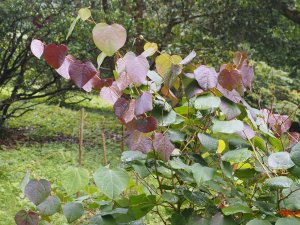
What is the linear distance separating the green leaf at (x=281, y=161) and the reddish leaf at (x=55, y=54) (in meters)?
0.46

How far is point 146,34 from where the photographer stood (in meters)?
7.90

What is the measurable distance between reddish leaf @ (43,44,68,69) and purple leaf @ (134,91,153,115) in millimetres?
176

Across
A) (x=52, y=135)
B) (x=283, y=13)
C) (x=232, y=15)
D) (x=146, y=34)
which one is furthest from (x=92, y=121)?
(x=283, y=13)

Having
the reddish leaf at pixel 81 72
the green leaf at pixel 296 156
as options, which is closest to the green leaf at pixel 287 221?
the green leaf at pixel 296 156

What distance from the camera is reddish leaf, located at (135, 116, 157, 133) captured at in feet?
3.12

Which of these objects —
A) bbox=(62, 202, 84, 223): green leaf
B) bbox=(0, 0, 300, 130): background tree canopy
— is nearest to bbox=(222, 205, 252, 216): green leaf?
bbox=(62, 202, 84, 223): green leaf

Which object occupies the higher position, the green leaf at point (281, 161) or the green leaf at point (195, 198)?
the green leaf at point (281, 161)

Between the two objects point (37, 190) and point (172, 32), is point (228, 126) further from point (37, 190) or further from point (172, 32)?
point (172, 32)

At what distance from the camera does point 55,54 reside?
0.95 meters

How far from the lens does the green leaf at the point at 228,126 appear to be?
0.96 m

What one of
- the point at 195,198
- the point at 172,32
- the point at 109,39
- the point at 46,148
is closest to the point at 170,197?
the point at 195,198

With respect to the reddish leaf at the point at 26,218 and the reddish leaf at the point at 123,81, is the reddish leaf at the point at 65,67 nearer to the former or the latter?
the reddish leaf at the point at 123,81

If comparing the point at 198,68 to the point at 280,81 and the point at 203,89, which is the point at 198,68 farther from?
the point at 280,81

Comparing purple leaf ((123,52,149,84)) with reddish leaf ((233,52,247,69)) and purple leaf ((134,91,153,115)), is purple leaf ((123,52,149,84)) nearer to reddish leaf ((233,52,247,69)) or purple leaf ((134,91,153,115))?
purple leaf ((134,91,153,115))
